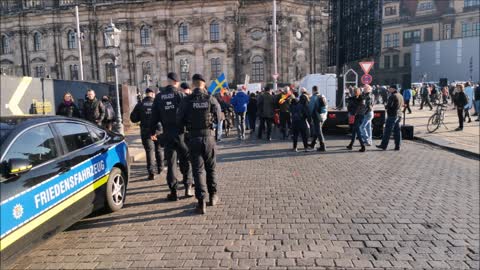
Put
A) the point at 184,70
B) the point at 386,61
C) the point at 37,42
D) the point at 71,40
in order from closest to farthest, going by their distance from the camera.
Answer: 1. the point at 184,70
2. the point at 71,40
3. the point at 37,42
4. the point at 386,61

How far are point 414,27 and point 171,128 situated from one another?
265 ft

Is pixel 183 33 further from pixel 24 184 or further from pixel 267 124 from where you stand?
pixel 24 184

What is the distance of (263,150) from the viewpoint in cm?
1178

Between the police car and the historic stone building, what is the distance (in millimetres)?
45763

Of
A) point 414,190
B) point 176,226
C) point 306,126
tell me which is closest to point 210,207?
point 176,226

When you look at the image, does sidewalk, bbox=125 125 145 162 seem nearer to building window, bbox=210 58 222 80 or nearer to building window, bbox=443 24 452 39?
building window, bbox=210 58 222 80

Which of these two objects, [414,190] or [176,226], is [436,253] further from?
[176,226]

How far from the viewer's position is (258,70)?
51219 millimetres

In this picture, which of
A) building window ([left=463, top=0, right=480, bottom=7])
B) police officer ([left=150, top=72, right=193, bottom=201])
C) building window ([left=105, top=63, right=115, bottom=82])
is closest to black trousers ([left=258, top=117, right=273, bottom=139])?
police officer ([left=150, top=72, right=193, bottom=201])

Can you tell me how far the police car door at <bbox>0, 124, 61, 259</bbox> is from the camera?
3541mm

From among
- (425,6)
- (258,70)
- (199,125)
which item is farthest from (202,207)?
(425,6)

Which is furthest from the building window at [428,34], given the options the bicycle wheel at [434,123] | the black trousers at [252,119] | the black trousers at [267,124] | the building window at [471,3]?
the black trousers at [267,124]

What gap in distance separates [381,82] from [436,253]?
3161 inches

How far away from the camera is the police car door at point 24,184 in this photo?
354cm
